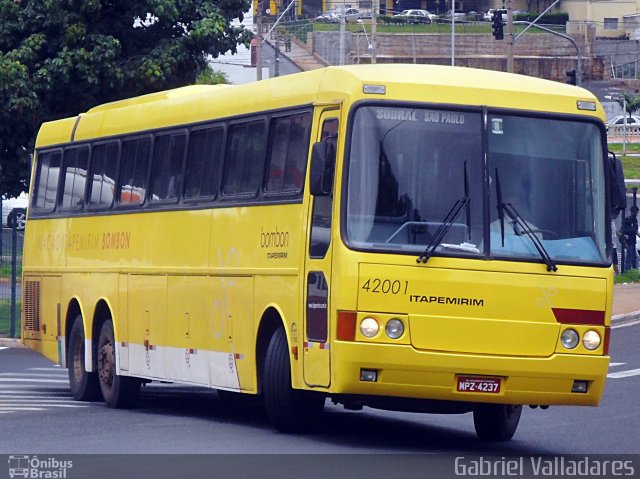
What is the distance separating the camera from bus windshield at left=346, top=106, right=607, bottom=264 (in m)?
12.4

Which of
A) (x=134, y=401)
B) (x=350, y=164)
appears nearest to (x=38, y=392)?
(x=134, y=401)

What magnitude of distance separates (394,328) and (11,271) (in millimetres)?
17128

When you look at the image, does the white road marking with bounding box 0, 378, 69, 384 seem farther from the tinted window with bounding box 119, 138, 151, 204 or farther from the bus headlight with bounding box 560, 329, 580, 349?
the bus headlight with bounding box 560, 329, 580, 349

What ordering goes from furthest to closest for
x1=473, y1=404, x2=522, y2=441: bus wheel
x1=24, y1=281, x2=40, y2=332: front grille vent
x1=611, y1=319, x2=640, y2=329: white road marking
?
x1=611, y1=319, x2=640, y2=329: white road marking → x1=24, y1=281, x2=40, y2=332: front grille vent → x1=473, y1=404, x2=522, y2=441: bus wheel

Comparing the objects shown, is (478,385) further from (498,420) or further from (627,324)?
(627,324)

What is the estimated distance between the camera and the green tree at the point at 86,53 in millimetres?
27375

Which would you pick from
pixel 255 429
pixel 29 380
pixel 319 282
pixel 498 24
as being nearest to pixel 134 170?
pixel 255 429

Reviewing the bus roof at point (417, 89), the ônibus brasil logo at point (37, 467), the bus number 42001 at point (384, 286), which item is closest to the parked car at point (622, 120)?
the bus roof at point (417, 89)

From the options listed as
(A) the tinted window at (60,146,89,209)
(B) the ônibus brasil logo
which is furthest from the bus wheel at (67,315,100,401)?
(B) the ônibus brasil logo

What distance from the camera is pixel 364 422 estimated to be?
51.2 ft

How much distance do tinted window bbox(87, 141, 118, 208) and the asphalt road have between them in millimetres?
2430

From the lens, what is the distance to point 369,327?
40.0 ft

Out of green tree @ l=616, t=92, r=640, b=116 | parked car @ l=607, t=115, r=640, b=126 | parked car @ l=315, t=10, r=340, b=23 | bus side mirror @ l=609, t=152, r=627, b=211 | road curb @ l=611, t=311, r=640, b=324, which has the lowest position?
road curb @ l=611, t=311, r=640, b=324

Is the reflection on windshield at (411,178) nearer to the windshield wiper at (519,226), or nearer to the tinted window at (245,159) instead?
the windshield wiper at (519,226)
